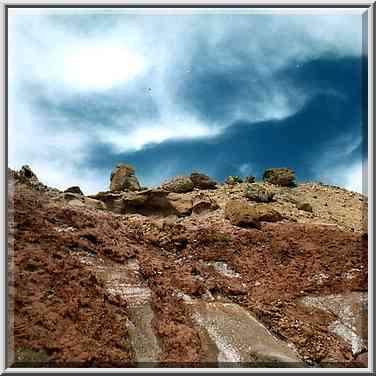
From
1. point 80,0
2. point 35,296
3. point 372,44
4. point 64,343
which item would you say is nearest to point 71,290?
point 35,296

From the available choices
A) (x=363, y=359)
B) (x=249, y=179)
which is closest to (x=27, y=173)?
(x=363, y=359)

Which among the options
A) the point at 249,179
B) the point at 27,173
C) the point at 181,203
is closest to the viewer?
the point at 27,173

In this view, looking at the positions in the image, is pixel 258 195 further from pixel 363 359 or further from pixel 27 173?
pixel 363 359

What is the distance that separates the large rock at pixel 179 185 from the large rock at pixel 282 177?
9.19m

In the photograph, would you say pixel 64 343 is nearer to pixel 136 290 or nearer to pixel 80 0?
pixel 136 290

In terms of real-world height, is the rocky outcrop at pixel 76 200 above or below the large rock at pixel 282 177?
below

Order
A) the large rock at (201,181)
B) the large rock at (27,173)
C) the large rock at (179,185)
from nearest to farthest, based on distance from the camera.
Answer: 1. the large rock at (27,173)
2. the large rock at (179,185)
3. the large rock at (201,181)

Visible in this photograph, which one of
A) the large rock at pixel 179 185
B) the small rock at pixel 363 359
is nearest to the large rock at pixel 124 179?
the large rock at pixel 179 185

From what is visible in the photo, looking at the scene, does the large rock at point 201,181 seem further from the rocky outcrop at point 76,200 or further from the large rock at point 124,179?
the rocky outcrop at point 76,200

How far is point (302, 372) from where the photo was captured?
1144 cm

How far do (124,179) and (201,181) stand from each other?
5519mm

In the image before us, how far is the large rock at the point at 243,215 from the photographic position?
21734mm

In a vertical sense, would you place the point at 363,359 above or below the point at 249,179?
below

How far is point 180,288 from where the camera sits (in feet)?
51.5
